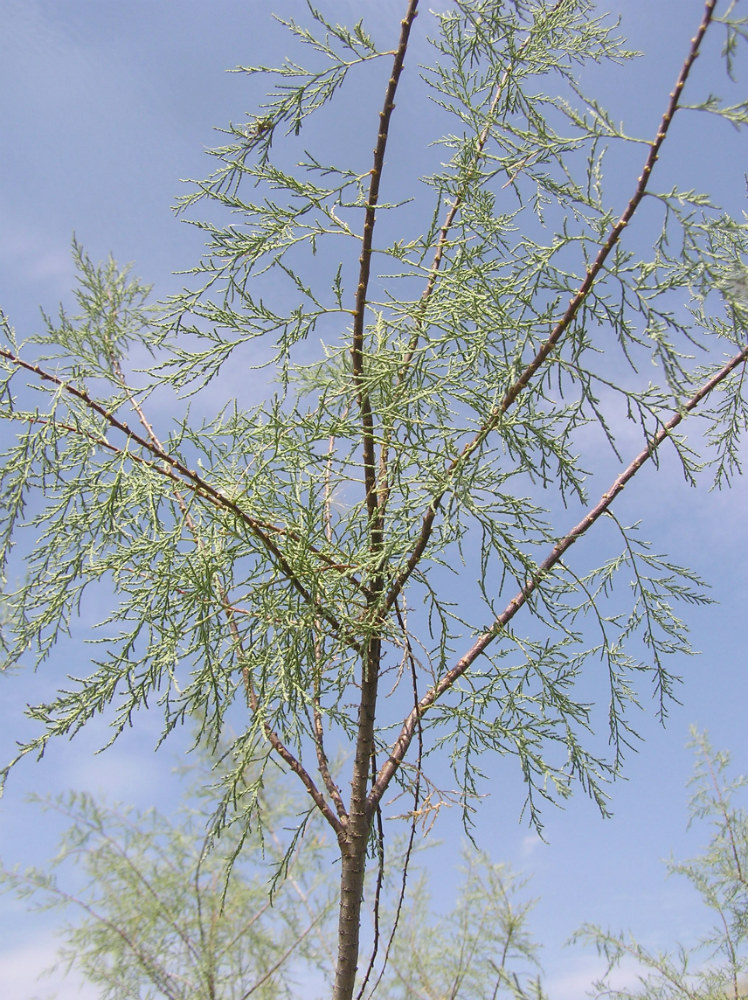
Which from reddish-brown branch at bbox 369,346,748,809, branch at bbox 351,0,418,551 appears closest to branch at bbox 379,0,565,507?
branch at bbox 351,0,418,551

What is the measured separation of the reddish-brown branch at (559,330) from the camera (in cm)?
112

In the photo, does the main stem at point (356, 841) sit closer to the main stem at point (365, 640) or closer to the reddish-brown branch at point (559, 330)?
the main stem at point (365, 640)

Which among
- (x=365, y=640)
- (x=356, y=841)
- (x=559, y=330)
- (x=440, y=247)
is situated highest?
(x=440, y=247)

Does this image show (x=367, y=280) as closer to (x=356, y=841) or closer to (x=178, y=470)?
(x=178, y=470)

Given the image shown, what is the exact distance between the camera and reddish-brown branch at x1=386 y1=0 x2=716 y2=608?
3.68 ft

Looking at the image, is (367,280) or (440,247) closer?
(367,280)

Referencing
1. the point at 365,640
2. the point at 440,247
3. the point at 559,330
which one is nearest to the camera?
the point at 559,330

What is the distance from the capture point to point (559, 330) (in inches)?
51.8

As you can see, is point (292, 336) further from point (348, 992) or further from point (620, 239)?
point (348, 992)

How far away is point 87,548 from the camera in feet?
5.12

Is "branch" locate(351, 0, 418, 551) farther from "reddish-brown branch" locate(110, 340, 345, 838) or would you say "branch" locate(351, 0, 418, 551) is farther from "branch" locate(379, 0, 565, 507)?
"reddish-brown branch" locate(110, 340, 345, 838)

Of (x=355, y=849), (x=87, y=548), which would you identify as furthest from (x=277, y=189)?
(x=355, y=849)

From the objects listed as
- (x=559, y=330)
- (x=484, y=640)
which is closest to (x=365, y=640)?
(x=484, y=640)

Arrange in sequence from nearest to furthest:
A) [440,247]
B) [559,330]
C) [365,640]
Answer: [559,330] < [365,640] < [440,247]
